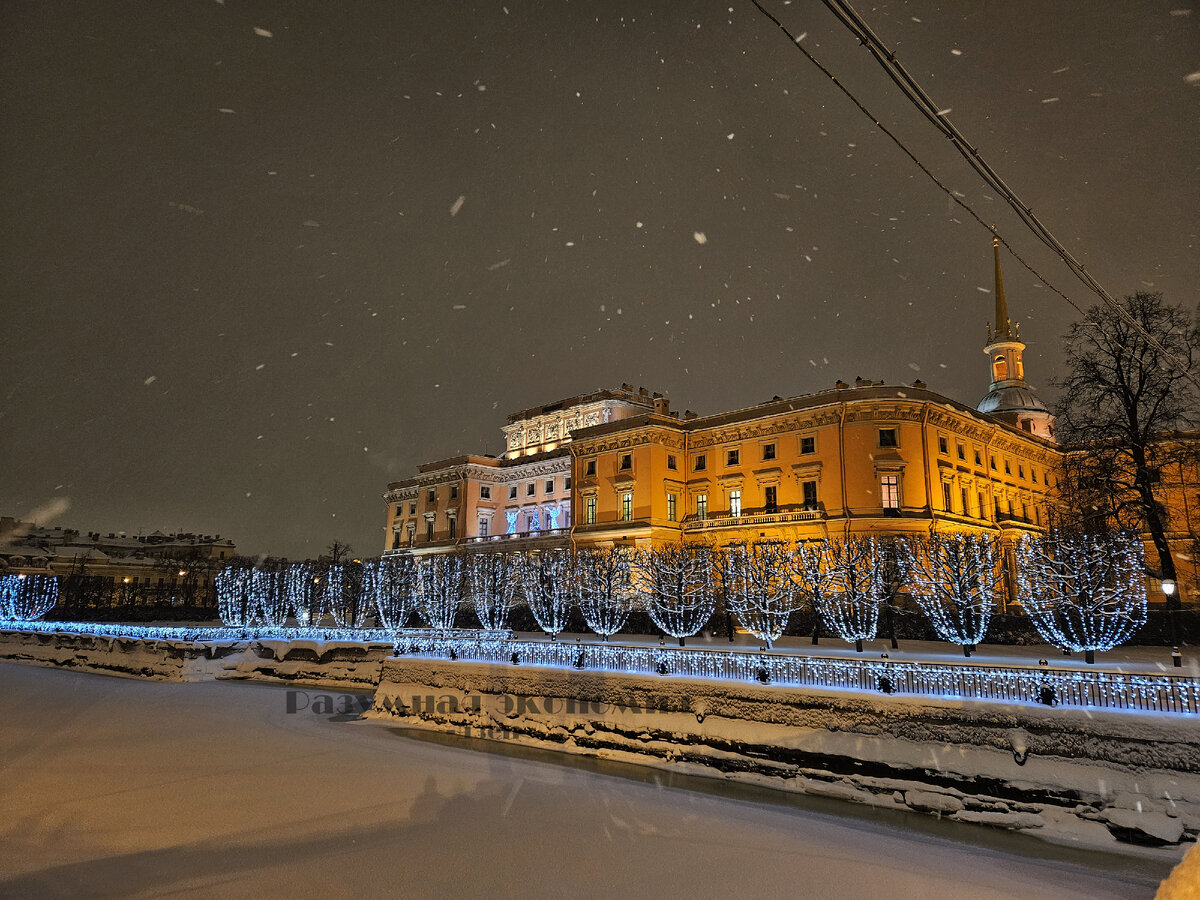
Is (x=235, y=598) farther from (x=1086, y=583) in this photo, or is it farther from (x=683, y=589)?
(x=1086, y=583)

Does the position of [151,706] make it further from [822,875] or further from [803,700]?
[822,875]

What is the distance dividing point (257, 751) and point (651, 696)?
10.8 m

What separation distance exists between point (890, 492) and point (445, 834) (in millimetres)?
34239

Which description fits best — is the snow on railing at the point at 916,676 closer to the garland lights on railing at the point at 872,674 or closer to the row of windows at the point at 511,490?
the garland lights on railing at the point at 872,674

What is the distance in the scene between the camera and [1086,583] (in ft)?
75.3

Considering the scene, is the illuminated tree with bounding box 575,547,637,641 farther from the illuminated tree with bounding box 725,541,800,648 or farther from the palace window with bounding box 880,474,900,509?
the palace window with bounding box 880,474,900,509

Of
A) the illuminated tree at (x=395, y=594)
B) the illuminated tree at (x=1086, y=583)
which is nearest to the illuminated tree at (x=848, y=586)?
the illuminated tree at (x=1086, y=583)

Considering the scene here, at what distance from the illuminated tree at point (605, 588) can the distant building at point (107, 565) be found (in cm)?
5261

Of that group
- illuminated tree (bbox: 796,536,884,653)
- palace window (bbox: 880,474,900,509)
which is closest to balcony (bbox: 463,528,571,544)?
palace window (bbox: 880,474,900,509)

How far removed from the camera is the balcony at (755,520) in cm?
4172

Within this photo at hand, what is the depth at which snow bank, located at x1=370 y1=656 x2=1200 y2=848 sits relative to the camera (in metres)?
13.8

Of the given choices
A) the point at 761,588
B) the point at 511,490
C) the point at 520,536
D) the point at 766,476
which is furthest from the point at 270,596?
the point at 761,588

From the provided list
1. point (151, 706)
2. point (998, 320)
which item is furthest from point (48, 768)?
point (998, 320)

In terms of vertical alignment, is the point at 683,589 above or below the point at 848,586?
below
